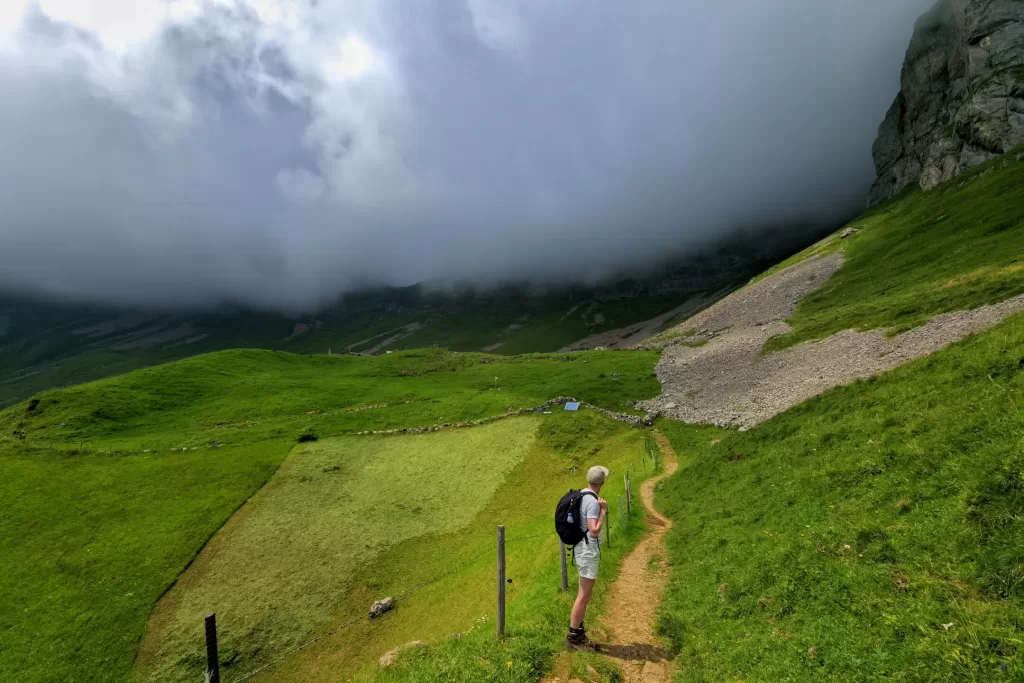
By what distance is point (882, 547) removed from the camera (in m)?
13.5

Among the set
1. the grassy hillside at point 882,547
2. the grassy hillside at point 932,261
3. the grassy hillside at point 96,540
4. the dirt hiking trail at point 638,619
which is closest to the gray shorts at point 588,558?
the dirt hiking trail at point 638,619

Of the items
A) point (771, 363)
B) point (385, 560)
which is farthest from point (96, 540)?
point (771, 363)

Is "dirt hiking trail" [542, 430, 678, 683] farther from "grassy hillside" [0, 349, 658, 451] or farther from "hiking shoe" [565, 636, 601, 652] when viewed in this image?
"grassy hillside" [0, 349, 658, 451]

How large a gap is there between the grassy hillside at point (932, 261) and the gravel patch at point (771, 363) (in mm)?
4100

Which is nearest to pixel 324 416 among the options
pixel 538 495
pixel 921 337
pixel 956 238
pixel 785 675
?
pixel 538 495

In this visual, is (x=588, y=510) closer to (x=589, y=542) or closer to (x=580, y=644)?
(x=589, y=542)

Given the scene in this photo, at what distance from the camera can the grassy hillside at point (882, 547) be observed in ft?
32.8

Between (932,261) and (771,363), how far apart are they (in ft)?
188

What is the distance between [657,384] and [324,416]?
202 feet

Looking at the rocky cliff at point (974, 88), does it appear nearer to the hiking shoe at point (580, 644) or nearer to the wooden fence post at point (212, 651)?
the hiking shoe at point (580, 644)

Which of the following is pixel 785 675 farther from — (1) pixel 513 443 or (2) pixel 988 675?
(1) pixel 513 443

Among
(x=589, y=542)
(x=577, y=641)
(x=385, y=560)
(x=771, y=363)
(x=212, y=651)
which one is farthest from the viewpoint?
(x=771, y=363)

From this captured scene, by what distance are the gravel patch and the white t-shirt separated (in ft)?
102

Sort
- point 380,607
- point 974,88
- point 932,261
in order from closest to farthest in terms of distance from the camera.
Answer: point 380,607, point 932,261, point 974,88
